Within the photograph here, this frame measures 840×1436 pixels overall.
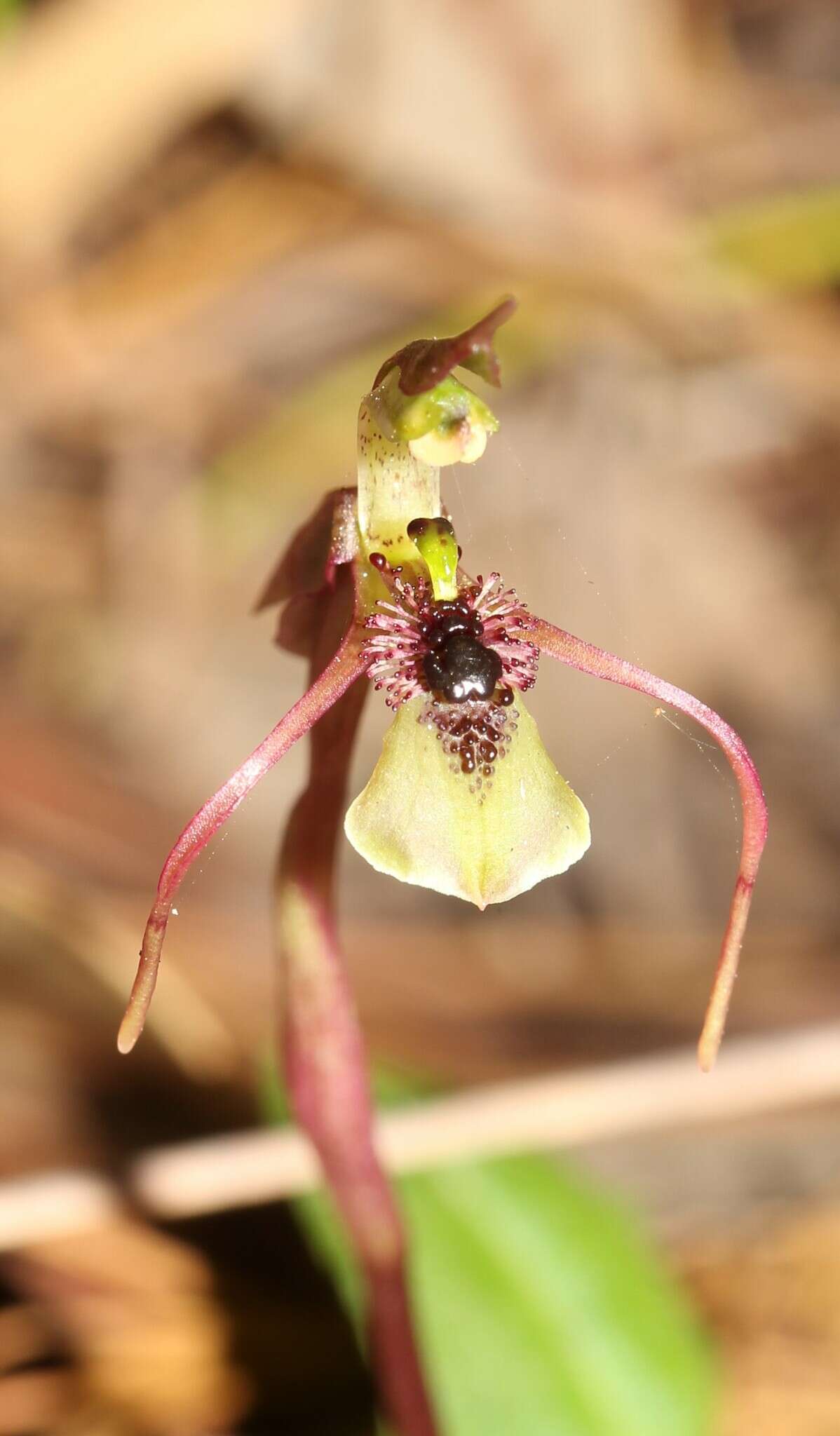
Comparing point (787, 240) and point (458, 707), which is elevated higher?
point (787, 240)

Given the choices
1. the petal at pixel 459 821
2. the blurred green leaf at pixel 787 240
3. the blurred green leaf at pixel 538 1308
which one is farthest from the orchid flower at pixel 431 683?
the blurred green leaf at pixel 787 240

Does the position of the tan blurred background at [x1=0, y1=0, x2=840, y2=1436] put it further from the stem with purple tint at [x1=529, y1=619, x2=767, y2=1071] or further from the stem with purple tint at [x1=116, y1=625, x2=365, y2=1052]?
the stem with purple tint at [x1=529, y1=619, x2=767, y2=1071]

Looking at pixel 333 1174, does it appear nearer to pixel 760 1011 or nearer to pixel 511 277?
pixel 760 1011

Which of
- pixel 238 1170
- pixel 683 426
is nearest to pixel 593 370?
pixel 683 426

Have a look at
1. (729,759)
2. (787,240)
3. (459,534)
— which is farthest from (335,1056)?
(787,240)

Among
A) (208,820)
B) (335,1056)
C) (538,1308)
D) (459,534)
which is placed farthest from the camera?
(459,534)

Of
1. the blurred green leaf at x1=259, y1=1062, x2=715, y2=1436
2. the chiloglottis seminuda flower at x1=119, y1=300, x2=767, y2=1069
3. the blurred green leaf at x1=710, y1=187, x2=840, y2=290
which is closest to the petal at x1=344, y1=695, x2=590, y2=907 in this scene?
the chiloglottis seminuda flower at x1=119, y1=300, x2=767, y2=1069

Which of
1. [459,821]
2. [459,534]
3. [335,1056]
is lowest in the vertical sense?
[335,1056]

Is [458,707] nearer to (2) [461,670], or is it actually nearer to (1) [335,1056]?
(2) [461,670]
